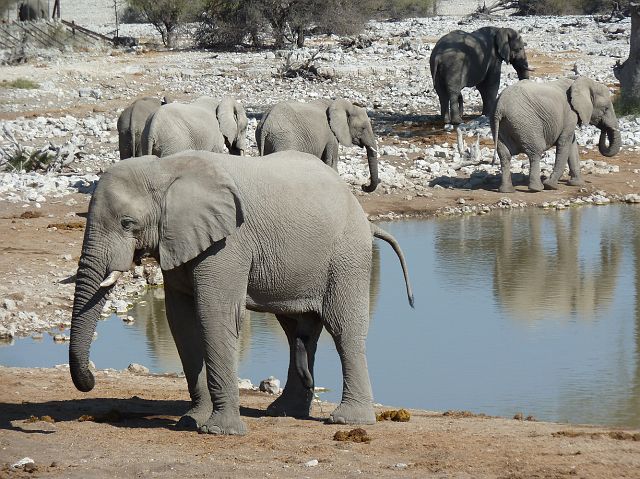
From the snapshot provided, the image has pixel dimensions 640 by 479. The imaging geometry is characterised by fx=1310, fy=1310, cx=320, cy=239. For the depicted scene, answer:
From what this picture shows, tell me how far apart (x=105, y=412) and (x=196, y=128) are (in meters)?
7.73

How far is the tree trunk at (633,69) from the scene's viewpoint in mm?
21062

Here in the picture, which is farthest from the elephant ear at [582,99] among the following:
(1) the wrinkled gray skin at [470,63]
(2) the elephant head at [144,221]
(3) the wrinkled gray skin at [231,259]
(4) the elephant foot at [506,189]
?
(2) the elephant head at [144,221]

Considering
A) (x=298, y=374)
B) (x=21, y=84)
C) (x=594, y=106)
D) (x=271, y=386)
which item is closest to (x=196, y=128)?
(x=594, y=106)

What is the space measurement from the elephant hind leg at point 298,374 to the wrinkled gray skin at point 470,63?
14.6 meters

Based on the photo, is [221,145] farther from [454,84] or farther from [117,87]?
[117,87]

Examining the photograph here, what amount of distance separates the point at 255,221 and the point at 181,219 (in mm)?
408

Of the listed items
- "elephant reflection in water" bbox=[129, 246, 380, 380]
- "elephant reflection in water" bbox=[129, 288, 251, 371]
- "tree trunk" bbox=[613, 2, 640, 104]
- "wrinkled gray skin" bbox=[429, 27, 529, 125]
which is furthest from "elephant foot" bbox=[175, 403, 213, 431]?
"tree trunk" bbox=[613, 2, 640, 104]

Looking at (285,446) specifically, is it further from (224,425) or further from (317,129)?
(317,129)

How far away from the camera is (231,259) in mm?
6281

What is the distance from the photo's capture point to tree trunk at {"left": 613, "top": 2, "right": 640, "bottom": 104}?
→ 21.1 metres

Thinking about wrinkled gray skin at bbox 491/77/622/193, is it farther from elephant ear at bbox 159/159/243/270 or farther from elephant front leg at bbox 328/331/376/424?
elephant ear at bbox 159/159/243/270

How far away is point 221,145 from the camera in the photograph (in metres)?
14.8

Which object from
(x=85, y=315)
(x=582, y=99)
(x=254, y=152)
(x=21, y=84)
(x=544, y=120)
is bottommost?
(x=254, y=152)

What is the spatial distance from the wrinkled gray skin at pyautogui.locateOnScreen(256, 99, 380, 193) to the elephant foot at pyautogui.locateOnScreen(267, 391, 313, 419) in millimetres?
7578
